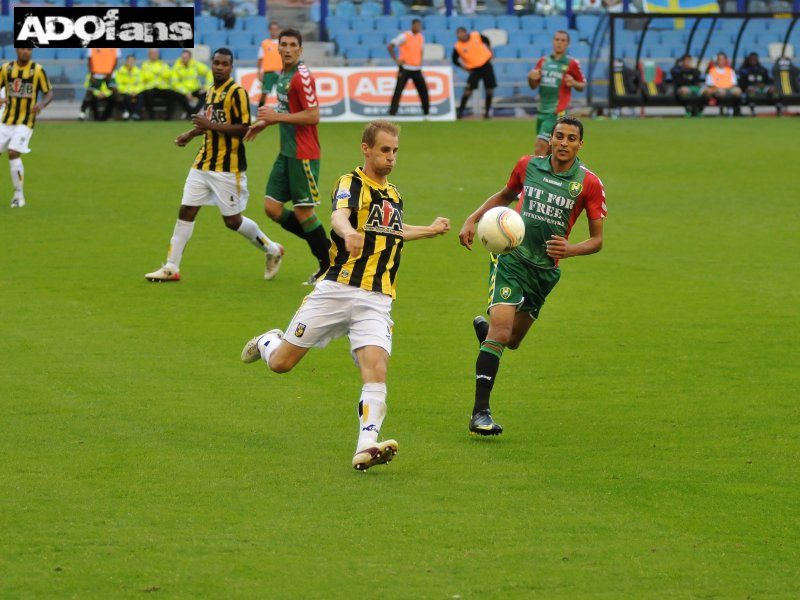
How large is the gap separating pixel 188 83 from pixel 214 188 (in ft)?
59.3

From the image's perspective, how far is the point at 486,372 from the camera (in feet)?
26.3

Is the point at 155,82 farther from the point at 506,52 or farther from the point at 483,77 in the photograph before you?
the point at 506,52

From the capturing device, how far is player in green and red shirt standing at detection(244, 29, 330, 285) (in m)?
12.9

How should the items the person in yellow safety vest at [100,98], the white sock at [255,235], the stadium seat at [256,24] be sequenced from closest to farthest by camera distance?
the white sock at [255,235]
the person in yellow safety vest at [100,98]
the stadium seat at [256,24]

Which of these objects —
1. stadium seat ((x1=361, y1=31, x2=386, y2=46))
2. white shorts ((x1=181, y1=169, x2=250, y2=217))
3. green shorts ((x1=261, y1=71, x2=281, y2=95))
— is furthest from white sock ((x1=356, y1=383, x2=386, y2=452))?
stadium seat ((x1=361, y1=31, x2=386, y2=46))

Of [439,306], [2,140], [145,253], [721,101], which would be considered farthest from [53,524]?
[721,101]

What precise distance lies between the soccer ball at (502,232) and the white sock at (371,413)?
3.99ft

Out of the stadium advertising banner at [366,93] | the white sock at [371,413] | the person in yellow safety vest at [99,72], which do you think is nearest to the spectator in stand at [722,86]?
the stadium advertising banner at [366,93]

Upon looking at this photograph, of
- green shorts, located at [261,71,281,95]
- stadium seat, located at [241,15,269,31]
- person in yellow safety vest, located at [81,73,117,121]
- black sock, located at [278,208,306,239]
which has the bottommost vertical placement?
person in yellow safety vest, located at [81,73,117,121]

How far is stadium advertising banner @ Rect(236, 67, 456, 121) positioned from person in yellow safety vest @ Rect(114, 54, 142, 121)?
228 centimetres

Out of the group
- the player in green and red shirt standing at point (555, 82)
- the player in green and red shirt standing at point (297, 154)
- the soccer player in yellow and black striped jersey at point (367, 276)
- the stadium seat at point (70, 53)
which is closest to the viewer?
the soccer player in yellow and black striped jersey at point (367, 276)

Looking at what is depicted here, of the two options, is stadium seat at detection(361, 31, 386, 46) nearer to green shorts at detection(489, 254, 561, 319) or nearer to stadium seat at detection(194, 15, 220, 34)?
stadium seat at detection(194, 15, 220, 34)

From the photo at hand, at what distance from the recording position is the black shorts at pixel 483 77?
3198 cm

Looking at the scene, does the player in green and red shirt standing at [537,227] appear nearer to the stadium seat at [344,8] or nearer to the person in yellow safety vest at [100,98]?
the person in yellow safety vest at [100,98]
